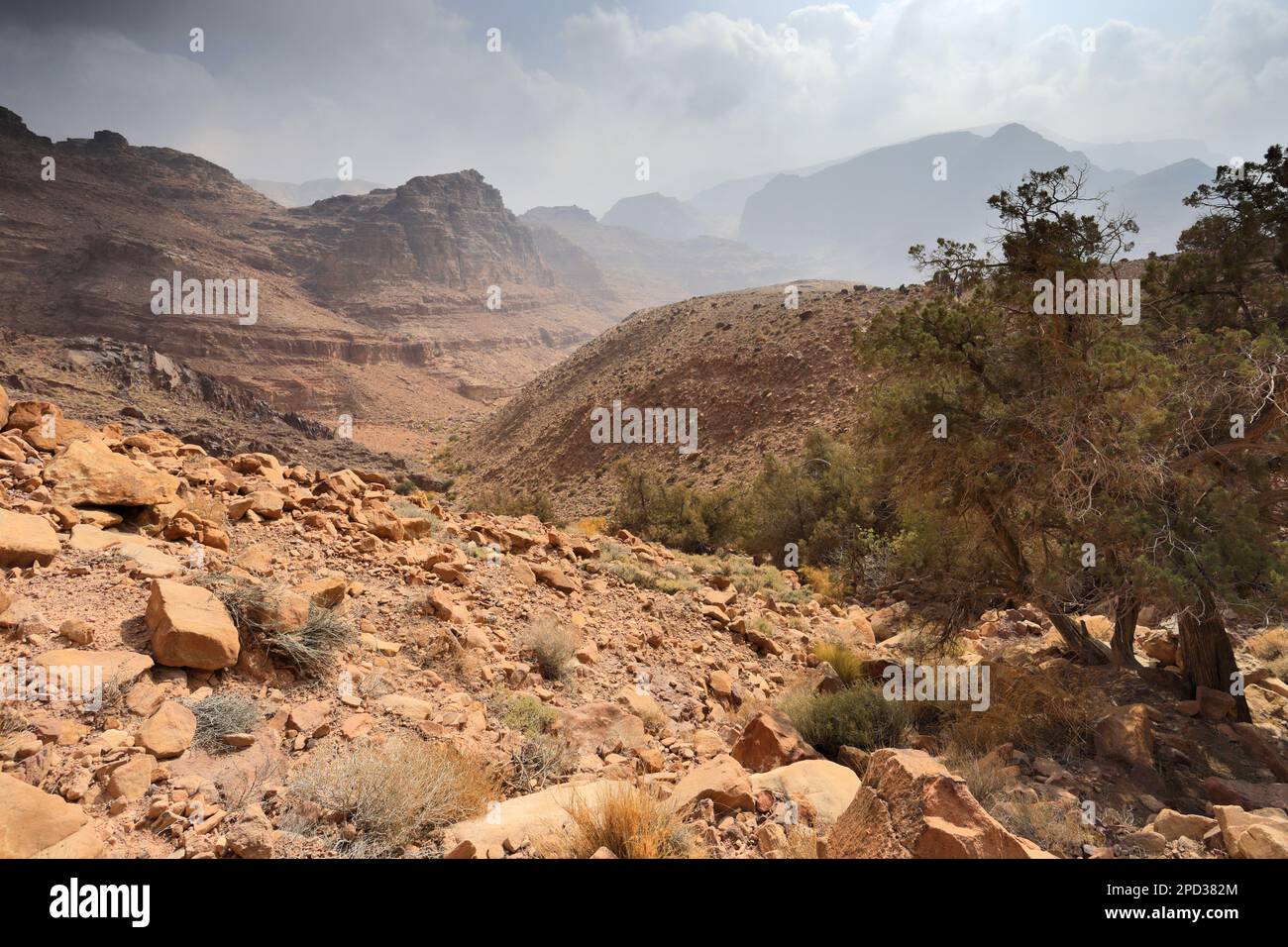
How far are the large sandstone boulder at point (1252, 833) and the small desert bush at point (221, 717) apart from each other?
565 cm

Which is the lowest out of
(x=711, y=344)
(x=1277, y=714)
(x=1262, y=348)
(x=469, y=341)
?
(x=1277, y=714)

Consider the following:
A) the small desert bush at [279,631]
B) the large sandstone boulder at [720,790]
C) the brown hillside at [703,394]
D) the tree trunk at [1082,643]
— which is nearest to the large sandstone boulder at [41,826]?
the small desert bush at [279,631]

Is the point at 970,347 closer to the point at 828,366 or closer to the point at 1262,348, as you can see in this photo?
the point at 1262,348

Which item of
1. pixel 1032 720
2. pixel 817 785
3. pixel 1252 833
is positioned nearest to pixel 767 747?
pixel 817 785

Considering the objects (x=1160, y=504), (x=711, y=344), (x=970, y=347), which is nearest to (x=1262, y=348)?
(x=1160, y=504)

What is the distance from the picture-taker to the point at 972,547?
7.48 metres

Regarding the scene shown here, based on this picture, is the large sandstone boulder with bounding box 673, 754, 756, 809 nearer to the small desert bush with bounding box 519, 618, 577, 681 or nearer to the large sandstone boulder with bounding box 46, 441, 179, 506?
the small desert bush with bounding box 519, 618, 577, 681

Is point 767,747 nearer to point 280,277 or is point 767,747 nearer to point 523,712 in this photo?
point 523,712

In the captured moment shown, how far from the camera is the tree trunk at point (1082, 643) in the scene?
295 inches

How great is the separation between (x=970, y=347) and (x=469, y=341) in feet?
272

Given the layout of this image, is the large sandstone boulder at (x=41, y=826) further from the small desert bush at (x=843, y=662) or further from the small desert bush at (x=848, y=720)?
the small desert bush at (x=843, y=662)

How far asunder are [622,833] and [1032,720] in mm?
4866

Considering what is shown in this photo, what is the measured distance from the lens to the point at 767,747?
16.0 ft

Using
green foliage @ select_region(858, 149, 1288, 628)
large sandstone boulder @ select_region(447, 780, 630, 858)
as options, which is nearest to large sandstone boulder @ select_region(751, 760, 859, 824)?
large sandstone boulder @ select_region(447, 780, 630, 858)
